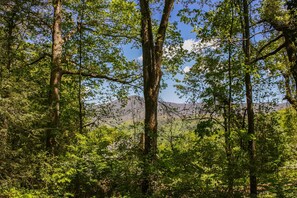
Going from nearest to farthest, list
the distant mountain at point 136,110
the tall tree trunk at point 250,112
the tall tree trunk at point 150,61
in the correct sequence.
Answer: the tall tree trunk at point 250,112
the distant mountain at point 136,110
the tall tree trunk at point 150,61

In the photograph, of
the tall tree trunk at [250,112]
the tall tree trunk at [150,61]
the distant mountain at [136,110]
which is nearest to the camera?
the tall tree trunk at [250,112]

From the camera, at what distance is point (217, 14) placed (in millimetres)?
8633

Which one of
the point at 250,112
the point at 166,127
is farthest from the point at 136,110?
the point at 250,112

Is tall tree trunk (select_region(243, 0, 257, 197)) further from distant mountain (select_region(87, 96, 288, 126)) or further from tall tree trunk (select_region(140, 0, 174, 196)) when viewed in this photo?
tall tree trunk (select_region(140, 0, 174, 196))

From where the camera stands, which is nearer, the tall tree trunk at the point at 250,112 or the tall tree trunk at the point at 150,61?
the tall tree trunk at the point at 250,112

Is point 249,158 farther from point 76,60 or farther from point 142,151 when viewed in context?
point 76,60

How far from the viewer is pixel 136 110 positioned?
11.4m

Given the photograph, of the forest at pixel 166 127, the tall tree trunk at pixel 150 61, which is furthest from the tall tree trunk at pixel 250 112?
the tall tree trunk at pixel 150 61

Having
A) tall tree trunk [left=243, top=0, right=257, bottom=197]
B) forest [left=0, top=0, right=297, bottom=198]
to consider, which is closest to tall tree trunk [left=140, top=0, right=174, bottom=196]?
forest [left=0, top=0, right=297, bottom=198]

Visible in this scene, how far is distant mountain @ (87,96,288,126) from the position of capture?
984 centimetres

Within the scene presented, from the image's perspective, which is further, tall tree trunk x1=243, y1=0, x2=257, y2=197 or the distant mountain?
the distant mountain

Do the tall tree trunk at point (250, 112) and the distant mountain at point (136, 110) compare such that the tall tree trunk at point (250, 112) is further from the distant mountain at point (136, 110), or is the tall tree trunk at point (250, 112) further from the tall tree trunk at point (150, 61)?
the tall tree trunk at point (150, 61)

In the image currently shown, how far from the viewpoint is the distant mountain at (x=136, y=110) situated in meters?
9.84

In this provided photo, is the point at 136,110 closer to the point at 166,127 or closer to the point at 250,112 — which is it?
the point at 166,127
